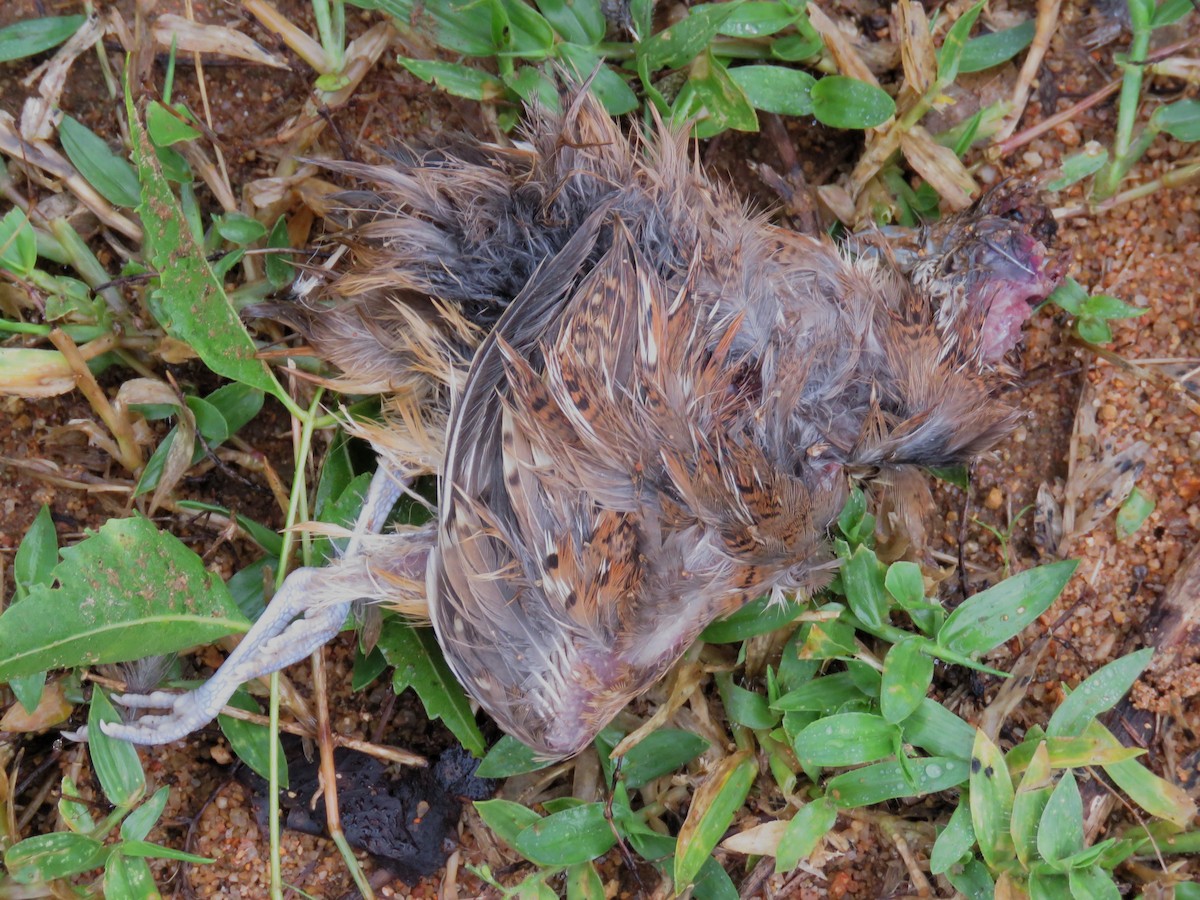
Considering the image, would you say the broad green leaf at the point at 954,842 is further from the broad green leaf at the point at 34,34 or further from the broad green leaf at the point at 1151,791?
the broad green leaf at the point at 34,34

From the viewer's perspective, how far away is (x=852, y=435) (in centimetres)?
197

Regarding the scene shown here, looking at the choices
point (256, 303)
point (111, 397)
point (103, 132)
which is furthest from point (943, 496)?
point (103, 132)

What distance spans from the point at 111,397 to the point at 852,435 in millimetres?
1585

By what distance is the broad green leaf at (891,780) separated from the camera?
2.04 metres

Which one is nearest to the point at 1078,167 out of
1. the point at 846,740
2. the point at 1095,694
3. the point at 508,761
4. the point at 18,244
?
the point at 1095,694

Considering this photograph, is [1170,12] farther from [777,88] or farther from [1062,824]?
[1062,824]

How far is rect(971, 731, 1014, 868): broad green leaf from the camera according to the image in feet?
6.61

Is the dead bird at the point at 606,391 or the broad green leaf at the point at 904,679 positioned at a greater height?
the dead bird at the point at 606,391

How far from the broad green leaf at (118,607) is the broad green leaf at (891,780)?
1.24 metres

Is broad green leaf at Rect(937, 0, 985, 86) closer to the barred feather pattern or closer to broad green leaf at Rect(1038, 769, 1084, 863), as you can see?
the barred feather pattern

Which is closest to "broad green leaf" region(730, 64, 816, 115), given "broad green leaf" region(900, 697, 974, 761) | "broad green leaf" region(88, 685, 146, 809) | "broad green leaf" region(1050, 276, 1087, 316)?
"broad green leaf" region(1050, 276, 1087, 316)

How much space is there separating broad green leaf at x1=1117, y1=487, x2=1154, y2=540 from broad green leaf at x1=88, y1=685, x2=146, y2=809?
7.00ft

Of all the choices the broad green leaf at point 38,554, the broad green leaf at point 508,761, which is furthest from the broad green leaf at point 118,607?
the broad green leaf at point 508,761

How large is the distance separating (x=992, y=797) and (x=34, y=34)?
2.54m
